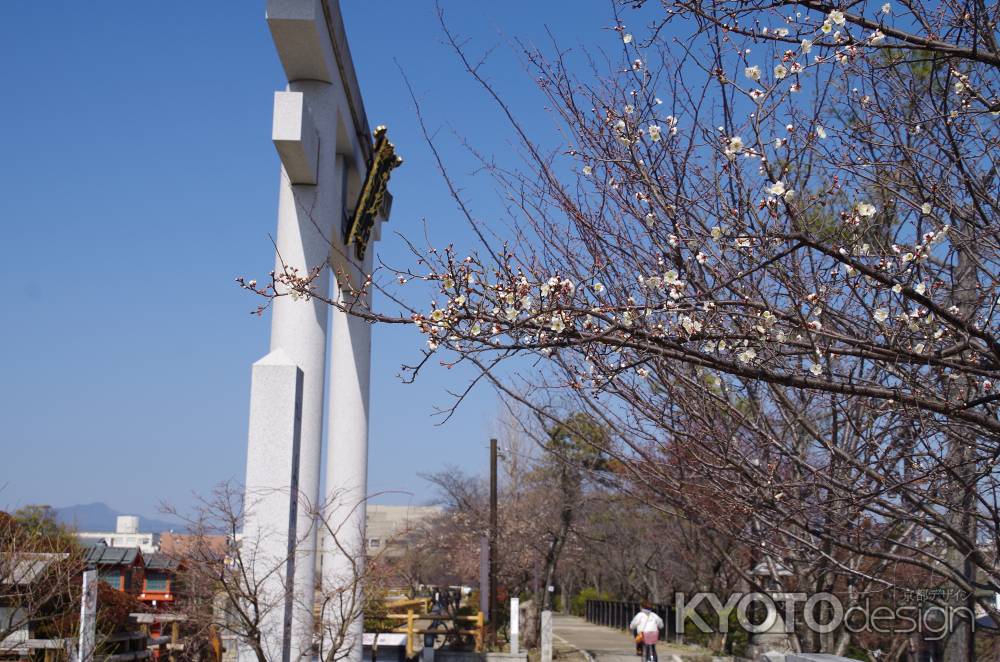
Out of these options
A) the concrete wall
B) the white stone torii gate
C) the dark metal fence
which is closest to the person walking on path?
the concrete wall

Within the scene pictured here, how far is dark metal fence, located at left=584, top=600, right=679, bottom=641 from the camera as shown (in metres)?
28.3

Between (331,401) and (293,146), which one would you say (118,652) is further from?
(293,146)

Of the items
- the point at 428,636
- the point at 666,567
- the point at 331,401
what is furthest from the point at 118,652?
the point at 666,567

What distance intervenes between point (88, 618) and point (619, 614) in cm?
2739

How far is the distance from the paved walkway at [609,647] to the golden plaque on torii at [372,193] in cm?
1153

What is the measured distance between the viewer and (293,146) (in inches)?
446

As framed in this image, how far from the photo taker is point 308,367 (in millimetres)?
11844

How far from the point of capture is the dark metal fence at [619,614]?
92.8ft

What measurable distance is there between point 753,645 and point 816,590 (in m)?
5.53

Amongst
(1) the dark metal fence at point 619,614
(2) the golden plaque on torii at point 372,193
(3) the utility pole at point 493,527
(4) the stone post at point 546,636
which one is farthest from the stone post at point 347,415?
(1) the dark metal fence at point 619,614

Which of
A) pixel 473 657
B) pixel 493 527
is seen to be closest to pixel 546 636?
pixel 473 657

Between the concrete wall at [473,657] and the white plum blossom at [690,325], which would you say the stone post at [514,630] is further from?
the white plum blossom at [690,325]

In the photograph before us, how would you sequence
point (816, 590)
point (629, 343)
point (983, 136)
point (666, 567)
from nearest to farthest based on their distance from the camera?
point (629, 343), point (983, 136), point (816, 590), point (666, 567)

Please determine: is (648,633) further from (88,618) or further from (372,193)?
(88,618)
